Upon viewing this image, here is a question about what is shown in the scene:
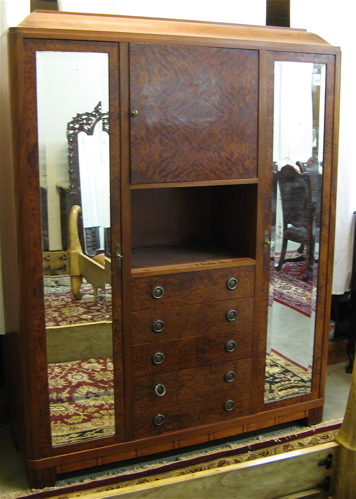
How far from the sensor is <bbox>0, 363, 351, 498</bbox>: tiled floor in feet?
7.70

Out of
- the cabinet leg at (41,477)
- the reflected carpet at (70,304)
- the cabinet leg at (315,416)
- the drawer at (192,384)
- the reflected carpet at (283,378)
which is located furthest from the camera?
the cabinet leg at (315,416)

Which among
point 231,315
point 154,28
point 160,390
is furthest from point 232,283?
point 154,28

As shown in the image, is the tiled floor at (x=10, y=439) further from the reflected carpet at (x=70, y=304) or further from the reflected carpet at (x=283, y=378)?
the reflected carpet at (x=70, y=304)

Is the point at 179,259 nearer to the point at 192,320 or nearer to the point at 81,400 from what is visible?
the point at 192,320

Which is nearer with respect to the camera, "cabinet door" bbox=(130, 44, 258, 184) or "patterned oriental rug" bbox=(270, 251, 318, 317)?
"cabinet door" bbox=(130, 44, 258, 184)

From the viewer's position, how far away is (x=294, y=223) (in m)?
2.55

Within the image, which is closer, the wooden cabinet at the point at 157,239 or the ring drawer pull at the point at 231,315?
the wooden cabinet at the point at 157,239

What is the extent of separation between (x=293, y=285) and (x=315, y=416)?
64 centimetres

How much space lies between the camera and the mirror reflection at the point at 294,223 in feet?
8.07

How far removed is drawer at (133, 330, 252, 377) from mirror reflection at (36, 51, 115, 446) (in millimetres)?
132

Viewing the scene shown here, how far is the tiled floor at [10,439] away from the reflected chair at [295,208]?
2.40 feet

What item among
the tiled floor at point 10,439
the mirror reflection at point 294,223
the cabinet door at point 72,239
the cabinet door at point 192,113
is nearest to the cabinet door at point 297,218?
the mirror reflection at point 294,223

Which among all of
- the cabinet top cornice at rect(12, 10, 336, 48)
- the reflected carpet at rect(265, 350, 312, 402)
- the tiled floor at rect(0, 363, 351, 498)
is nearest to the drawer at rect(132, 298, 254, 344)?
the reflected carpet at rect(265, 350, 312, 402)

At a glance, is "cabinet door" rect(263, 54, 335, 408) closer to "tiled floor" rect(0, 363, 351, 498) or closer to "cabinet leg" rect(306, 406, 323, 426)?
"cabinet leg" rect(306, 406, 323, 426)
